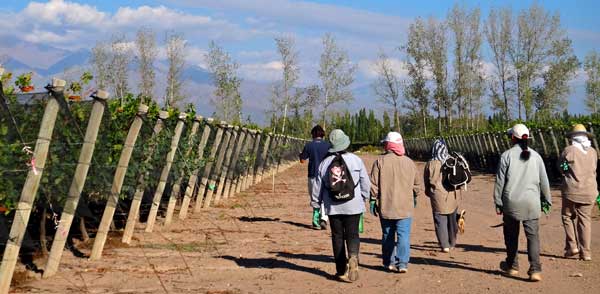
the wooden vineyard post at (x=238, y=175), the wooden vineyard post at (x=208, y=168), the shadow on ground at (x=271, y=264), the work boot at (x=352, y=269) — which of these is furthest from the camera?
the wooden vineyard post at (x=238, y=175)

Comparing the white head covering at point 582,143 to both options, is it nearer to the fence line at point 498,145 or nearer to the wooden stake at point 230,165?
the fence line at point 498,145

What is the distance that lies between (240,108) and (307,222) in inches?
1119

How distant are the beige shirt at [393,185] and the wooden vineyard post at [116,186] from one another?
3.20 meters

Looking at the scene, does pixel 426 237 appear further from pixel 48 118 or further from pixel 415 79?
pixel 415 79

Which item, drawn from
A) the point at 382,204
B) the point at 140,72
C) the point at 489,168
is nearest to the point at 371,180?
the point at 382,204

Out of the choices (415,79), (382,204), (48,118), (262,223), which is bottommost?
(262,223)

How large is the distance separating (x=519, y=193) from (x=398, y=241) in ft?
4.85

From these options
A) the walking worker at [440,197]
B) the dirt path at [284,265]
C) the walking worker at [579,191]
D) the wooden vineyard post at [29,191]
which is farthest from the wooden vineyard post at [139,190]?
the walking worker at [579,191]

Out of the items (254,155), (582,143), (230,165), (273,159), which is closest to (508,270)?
(582,143)

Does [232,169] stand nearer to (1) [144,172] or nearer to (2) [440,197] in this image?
(1) [144,172]

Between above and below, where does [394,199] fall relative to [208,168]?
above

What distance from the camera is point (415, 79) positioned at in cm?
8019

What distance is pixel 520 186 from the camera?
9.43 m

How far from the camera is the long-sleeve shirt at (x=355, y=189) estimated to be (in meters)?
9.34
